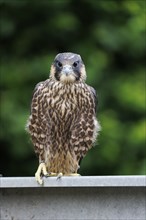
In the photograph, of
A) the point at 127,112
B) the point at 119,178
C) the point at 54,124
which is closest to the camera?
the point at 119,178

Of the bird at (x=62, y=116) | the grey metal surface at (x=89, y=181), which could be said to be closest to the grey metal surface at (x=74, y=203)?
the grey metal surface at (x=89, y=181)

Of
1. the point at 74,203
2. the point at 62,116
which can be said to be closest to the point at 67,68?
the point at 62,116

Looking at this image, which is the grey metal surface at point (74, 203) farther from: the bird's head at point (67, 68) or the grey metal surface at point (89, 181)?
the bird's head at point (67, 68)

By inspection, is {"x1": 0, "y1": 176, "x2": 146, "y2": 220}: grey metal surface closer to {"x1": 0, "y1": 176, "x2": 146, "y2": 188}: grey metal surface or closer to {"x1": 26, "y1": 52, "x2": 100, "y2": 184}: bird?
{"x1": 0, "y1": 176, "x2": 146, "y2": 188}: grey metal surface

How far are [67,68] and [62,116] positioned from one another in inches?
9.0

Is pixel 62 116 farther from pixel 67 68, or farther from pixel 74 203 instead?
pixel 74 203

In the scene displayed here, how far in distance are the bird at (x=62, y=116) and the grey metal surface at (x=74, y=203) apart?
1.40 meters

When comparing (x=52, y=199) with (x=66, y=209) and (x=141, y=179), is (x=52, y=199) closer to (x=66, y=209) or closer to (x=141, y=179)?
(x=66, y=209)

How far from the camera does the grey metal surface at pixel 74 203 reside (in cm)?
229

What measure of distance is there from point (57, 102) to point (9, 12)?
2.44 metres

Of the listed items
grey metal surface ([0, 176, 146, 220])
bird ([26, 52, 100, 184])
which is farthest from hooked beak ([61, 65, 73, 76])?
grey metal surface ([0, 176, 146, 220])

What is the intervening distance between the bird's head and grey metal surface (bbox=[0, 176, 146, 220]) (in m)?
1.43

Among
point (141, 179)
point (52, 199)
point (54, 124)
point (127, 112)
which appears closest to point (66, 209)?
point (52, 199)

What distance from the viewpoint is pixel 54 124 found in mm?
3762
